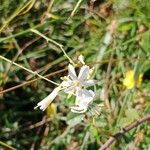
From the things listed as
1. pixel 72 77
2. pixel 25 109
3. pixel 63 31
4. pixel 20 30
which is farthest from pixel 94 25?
pixel 72 77

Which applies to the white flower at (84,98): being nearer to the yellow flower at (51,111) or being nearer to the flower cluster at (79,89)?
the flower cluster at (79,89)

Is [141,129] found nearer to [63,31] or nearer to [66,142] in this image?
[66,142]

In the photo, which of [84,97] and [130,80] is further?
[130,80]

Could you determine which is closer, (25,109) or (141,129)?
(141,129)

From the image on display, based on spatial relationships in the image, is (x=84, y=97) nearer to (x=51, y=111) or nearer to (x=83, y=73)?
(x=83, y=73)

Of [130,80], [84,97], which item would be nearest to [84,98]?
[84,97]

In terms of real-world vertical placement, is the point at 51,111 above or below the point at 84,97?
below

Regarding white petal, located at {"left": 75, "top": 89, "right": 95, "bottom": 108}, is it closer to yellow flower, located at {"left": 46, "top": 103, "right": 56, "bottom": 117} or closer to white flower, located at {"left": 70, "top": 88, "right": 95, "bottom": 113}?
white flower, located at {"left": 70, "top": 88, "right": 95, "bottom": 113}
